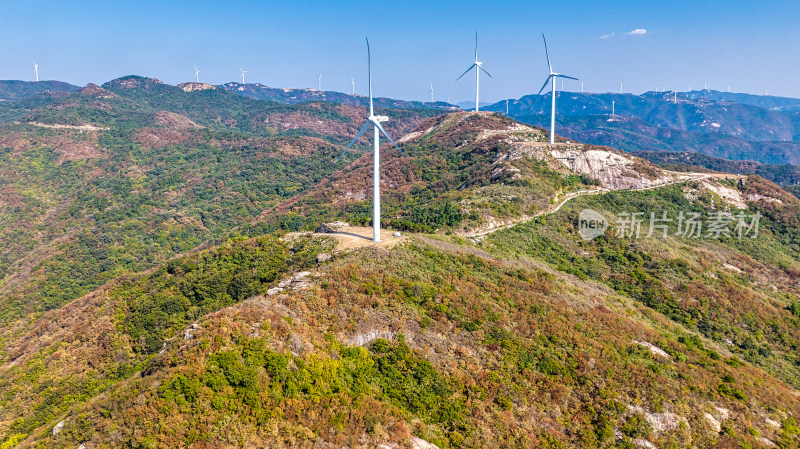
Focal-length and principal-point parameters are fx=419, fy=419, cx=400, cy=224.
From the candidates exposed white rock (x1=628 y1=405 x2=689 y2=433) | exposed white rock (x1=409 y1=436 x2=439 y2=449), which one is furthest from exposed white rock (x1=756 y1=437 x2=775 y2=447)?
exposed white rock (x1=409 y1=436 x2=439 y2=449)

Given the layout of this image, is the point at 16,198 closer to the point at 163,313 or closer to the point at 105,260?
the point at 105,260

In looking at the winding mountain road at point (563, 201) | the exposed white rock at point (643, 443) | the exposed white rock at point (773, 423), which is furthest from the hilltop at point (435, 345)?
the winding mountain road at point (563, 201)

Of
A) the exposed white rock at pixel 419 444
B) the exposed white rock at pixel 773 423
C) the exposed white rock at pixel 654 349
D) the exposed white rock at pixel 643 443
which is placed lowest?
the exposed white rock at pixel 773 423

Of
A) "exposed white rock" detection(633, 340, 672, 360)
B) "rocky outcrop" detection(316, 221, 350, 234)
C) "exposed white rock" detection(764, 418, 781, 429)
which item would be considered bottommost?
"exposed white rock" detection(764, 418, 781, 429)

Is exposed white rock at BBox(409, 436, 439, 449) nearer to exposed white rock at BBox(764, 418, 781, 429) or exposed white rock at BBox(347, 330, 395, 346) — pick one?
exposed white rock at BBox(347, 330, 395, 346)

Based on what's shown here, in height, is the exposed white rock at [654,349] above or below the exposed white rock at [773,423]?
above

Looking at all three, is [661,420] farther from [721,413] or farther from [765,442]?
[765,442]

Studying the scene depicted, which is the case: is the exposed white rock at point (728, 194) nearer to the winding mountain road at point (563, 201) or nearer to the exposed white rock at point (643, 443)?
the winding mountain road at point (563, 201)

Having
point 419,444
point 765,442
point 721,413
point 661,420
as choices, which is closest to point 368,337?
point 419,444

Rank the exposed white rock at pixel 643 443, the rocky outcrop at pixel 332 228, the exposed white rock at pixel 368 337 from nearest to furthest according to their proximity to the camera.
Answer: the exposed white rock at pixel 643 443
the exposed white rock at pixel 368 337
the rocky outcrop at pixel 332 228

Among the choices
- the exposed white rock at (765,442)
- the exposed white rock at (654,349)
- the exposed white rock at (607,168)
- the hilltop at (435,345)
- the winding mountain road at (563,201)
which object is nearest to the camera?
the hilltop at (435,345)

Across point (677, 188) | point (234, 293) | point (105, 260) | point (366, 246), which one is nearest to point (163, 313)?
point (234, 293)
